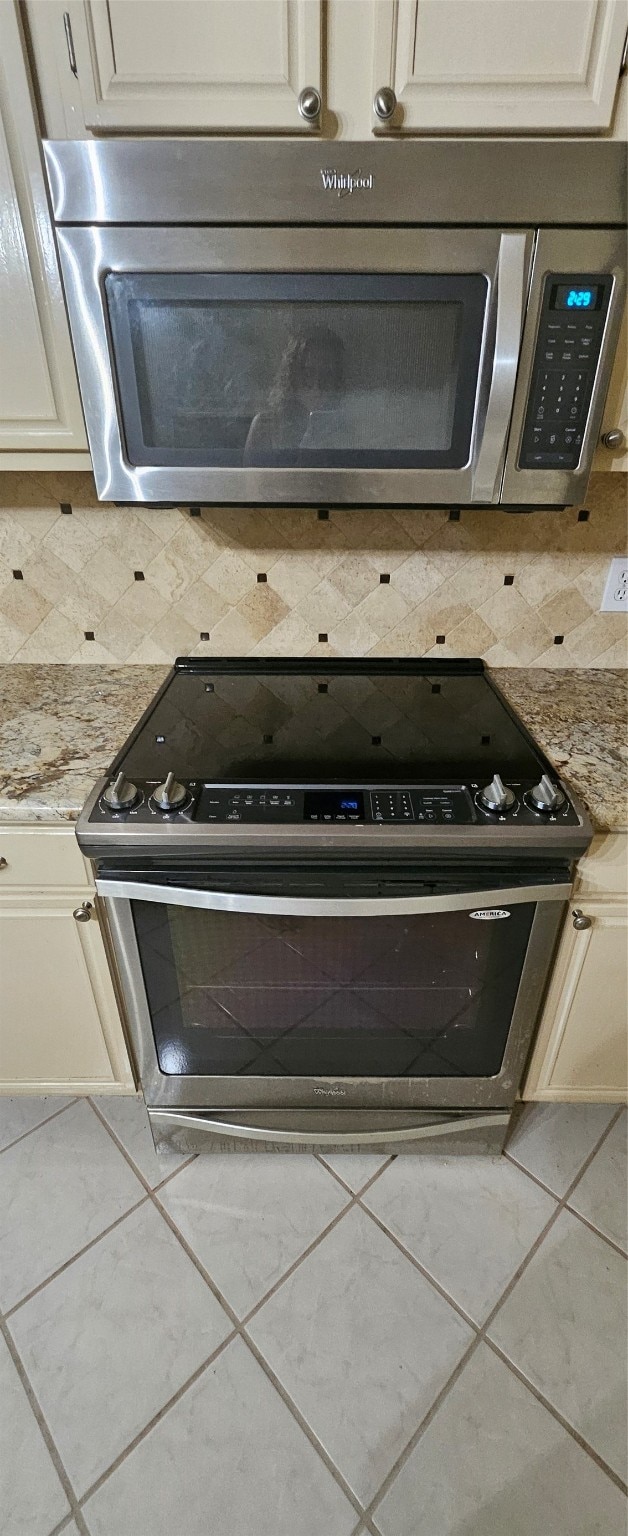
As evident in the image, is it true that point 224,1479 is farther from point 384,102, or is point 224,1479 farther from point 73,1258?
point 384,102

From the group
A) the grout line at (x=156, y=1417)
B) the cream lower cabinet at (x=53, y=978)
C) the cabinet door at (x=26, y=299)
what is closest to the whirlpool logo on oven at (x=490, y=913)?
the cream lower cabinet at (x=53, y=978)

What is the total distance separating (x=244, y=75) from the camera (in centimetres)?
87

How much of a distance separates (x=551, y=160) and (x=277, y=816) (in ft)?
3.07

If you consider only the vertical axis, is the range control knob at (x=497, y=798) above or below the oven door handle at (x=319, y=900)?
above

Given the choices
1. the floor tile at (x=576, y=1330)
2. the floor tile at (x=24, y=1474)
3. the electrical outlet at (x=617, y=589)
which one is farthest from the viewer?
the electrical outlet at (x=617, y=589)

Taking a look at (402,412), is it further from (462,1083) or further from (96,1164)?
(96,1164)

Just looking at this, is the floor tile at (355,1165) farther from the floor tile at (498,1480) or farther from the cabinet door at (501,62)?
the cabinet door at (501,62)

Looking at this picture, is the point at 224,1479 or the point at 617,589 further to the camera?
the point at 617,589

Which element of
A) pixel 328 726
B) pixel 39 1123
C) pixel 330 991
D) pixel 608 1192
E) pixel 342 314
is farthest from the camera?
pixel 39 1123

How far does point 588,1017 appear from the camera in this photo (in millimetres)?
1262

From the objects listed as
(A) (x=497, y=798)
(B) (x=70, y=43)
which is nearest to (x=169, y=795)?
(A) (x=497, y=798)

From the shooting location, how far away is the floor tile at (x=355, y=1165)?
1397mm

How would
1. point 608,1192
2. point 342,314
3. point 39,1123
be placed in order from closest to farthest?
point 342,314 → point 608,1192 → point 39,1123

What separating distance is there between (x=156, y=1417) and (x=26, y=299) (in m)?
1.74
